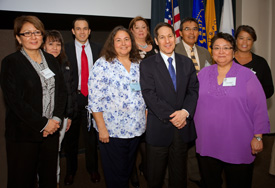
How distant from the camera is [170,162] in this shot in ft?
6.35

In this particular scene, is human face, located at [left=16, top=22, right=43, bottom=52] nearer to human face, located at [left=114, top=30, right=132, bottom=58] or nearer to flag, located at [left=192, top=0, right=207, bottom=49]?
human face, located at [left=114, top=30, right=132, bottom=58]

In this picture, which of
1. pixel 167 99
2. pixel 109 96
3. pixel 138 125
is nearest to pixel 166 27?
pixel 167 99

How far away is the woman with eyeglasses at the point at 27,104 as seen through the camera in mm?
1673

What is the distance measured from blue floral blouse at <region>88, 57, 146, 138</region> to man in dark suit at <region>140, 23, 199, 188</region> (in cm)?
12

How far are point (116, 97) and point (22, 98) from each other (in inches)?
30.1

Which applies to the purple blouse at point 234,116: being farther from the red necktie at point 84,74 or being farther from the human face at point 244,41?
the red necktie at point 84,74

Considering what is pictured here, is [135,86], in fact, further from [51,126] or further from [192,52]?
[192,52]

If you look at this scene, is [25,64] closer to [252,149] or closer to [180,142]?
[180,142]

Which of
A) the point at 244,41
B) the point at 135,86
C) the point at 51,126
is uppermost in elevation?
the point at 244,41

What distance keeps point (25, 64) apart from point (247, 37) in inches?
95.4

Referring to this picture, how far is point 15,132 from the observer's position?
1.70m

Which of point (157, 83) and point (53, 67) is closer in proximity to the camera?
point (157, 83)

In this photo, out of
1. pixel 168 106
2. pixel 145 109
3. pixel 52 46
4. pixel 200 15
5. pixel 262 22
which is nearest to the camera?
pixel 168 106

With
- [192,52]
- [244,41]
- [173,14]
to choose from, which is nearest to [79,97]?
[192,52]
